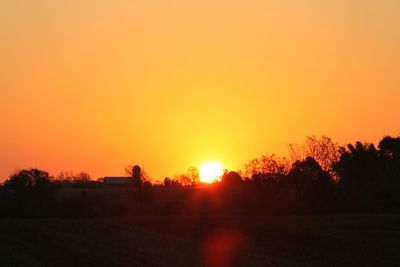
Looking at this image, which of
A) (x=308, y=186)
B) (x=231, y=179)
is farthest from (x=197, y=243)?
(x=231, y=179)

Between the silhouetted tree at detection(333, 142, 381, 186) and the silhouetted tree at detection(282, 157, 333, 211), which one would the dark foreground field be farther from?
the silhouetted tree at detection(333, 142, 381, 186)

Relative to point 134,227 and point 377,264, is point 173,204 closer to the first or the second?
point 134,227

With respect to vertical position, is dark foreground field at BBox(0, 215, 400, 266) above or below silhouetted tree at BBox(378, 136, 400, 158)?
below

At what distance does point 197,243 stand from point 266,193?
40.0 metres

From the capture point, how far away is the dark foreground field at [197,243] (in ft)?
114

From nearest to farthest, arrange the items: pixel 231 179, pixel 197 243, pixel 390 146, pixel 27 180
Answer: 1. pixel 197 243
2. pixel 27 180
3. pixel 231 179
4. pixel 390 146

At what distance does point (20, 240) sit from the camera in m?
41.5

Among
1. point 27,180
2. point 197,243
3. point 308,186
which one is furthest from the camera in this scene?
point 308,186

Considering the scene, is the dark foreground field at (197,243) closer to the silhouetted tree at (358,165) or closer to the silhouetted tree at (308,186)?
the silhouetted tree at (308,186)

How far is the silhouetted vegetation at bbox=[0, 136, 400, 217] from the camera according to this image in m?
76.2

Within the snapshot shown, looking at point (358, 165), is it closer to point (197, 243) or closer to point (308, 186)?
point (308, 186)

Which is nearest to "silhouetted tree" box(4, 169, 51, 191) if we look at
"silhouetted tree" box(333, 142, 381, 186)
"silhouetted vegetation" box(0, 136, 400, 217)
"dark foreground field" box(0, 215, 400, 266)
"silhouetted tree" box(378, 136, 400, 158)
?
"silhouetted vegetation" box(0, 136, 400, 217)

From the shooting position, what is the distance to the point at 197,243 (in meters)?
45.3

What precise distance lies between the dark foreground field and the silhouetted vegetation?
20620 millimetres
